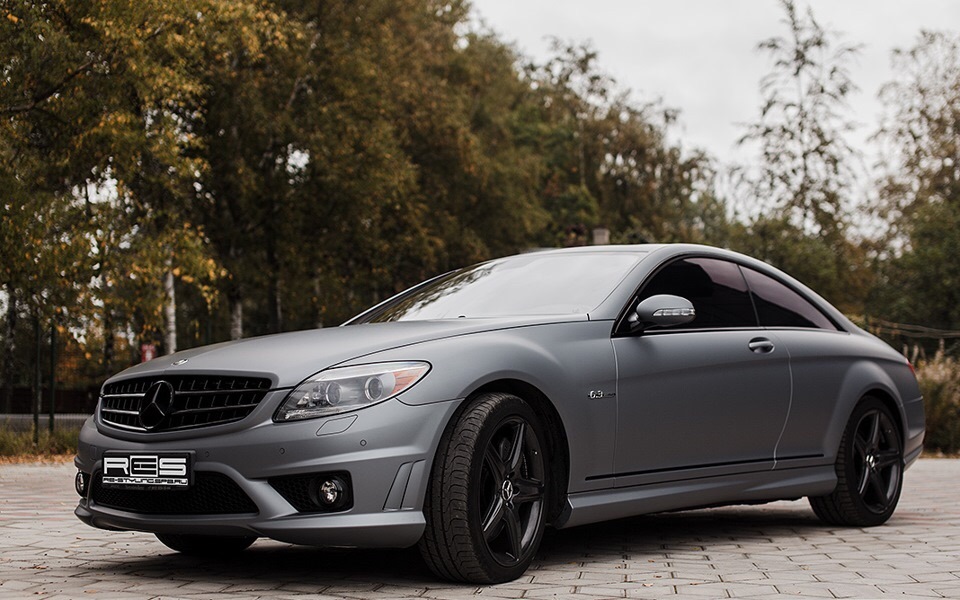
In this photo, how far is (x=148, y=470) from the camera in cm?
509

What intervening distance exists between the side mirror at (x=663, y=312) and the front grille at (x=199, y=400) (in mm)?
1880

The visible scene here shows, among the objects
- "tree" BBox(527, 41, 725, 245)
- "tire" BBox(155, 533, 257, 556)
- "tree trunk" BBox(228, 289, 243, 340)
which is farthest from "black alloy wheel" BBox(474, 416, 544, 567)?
"tree" BBox(527, 41, 725, 245)

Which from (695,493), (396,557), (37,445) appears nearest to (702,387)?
(695,493)

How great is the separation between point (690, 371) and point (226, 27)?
49.1ft

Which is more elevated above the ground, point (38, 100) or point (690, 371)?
point (38, 100)

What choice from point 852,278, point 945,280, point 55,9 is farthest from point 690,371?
point 852,278

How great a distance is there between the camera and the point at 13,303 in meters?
27.6

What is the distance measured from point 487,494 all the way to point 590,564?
89 centimetres

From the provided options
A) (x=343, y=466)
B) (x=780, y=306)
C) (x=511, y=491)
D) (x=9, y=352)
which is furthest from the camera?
(x=9, y=352)

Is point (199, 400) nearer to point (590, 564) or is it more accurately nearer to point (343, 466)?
point (343, 466)

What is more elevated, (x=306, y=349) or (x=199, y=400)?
(x=306, y=349)

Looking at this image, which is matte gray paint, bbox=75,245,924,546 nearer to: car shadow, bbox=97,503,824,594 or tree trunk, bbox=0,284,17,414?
car shadow, bbox=97,503,824,594

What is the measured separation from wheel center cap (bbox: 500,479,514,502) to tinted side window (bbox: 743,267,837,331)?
2347 millimetres

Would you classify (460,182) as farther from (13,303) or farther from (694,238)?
(13,303)
